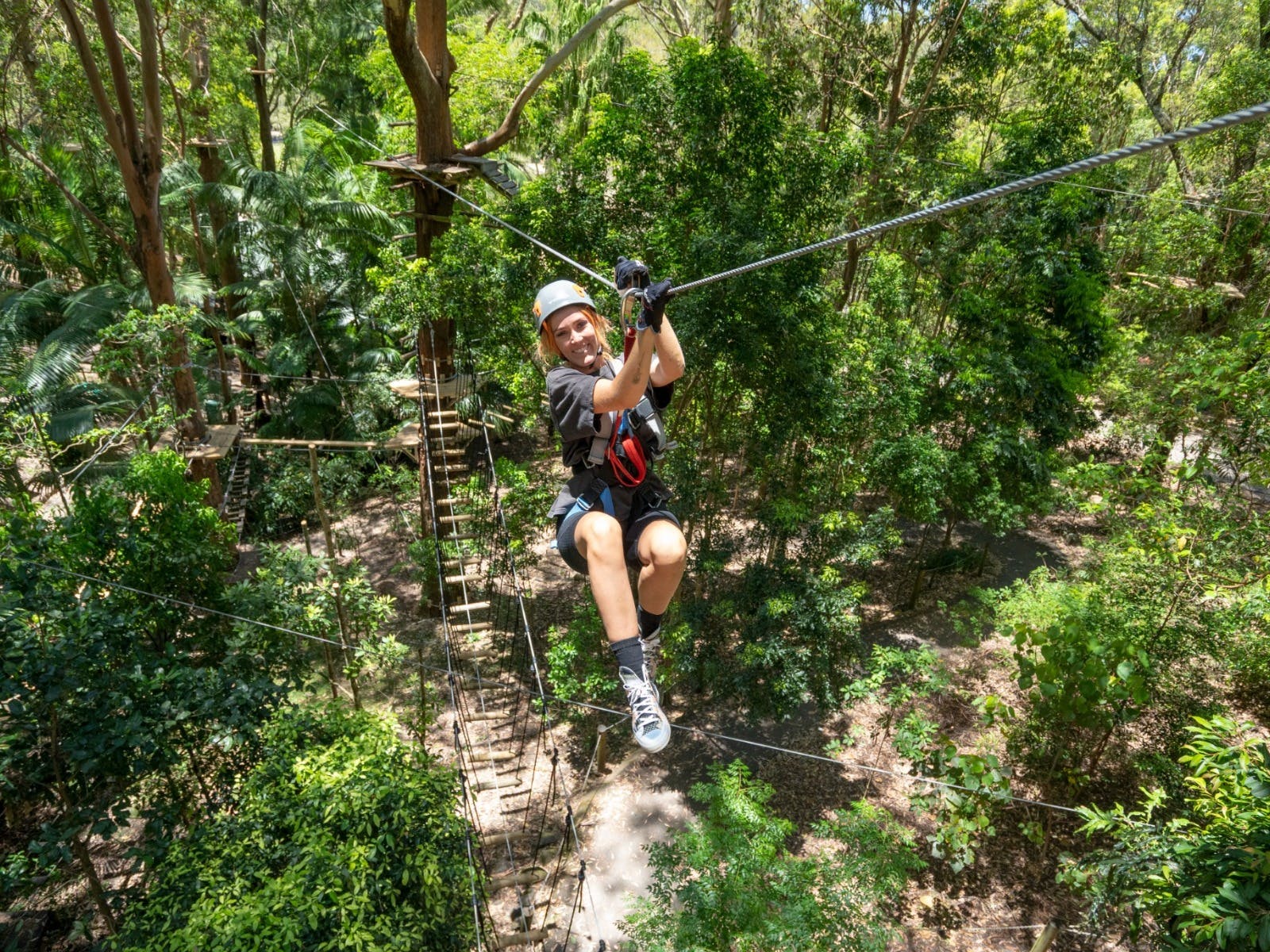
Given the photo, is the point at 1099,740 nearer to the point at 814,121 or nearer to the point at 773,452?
the point at 773,452

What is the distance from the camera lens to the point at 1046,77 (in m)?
7.83

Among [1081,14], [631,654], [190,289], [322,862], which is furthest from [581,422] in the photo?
[1081,14]

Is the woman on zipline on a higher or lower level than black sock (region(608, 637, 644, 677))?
higher

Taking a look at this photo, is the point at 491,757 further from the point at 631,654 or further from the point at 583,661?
the point at 631,654

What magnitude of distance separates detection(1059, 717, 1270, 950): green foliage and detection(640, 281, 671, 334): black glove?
247 cm

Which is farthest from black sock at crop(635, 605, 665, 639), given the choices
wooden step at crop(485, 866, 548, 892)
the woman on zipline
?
wooden step at crop(485, 866, 548, 892)

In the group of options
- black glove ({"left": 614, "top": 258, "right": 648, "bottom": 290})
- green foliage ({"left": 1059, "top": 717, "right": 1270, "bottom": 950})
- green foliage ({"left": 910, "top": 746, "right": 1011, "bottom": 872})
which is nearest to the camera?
black glove ({"left": 614, "top": 258, "right": 648, "bottom": 290})

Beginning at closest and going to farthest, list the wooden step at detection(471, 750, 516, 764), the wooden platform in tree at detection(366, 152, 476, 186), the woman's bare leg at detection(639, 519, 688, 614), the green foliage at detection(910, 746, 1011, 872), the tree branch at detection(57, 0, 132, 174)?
the woman's bare leg at detection(639, 519, 688, 614) < the green foliage at detection(910, 746, 1011, 872) < the tree branch at detection(57, 0, 132, 174) < the wooden step at detection(471, 750, 516, 764) < the wooden platform in tree at detection(366, 152, 476, 186)

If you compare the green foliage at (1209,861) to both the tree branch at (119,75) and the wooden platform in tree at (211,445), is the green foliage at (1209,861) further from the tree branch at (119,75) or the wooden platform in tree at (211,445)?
the tree branch at (119,75)

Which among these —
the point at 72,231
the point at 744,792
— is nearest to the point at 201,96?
the point at 72,231

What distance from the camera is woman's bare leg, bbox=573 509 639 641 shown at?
2465 millimetres

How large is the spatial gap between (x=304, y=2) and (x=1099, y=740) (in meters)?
16.5

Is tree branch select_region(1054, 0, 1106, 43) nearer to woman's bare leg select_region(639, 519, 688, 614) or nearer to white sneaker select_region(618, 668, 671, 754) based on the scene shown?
woman's bare leg select_region(639, 519, 688, 614)

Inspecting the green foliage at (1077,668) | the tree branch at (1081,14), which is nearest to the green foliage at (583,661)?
the green foliage at (1077,668)
